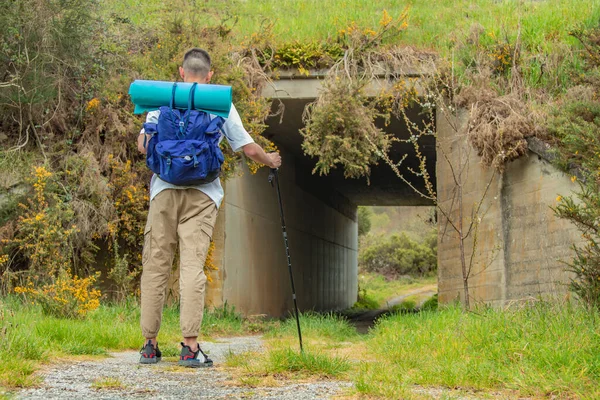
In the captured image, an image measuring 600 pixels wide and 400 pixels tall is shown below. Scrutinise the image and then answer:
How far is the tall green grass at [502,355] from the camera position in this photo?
12.0ft

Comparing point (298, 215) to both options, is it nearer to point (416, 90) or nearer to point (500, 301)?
point (416, 90)

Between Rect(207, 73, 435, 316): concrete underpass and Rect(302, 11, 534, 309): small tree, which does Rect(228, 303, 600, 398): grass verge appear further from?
Rect(207, 73, 435, 316): concrete underpass

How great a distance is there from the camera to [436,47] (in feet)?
33.7

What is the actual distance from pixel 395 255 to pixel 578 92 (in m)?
28.4

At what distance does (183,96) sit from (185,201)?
2.27ft

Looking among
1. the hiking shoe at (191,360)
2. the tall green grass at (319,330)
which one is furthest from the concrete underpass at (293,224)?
the hiking shoe at (191,360)

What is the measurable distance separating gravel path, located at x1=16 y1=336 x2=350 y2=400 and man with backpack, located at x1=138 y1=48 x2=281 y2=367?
0.28 m

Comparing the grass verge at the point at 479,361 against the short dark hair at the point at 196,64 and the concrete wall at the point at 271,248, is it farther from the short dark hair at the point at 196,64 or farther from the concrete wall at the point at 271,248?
the concrete wall at the point at 271,248

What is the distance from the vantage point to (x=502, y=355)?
4.35 m

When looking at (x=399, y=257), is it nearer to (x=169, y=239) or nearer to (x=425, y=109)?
(x=425, y=109)

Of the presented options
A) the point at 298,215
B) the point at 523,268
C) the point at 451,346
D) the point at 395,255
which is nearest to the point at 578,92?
the point at 523,268

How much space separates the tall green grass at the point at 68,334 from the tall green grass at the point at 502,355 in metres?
1.79

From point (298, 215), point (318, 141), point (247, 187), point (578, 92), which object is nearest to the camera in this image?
point (578, 92)

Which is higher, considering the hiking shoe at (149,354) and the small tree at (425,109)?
the small tree at (425,109)
